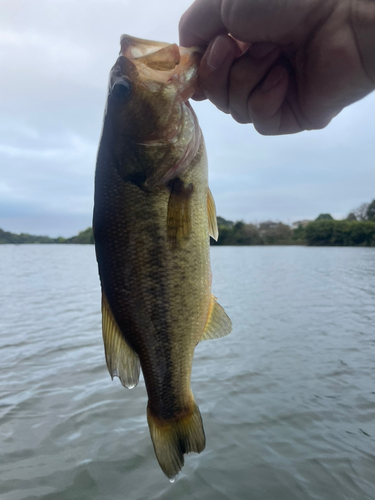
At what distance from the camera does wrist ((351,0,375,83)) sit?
1842mm

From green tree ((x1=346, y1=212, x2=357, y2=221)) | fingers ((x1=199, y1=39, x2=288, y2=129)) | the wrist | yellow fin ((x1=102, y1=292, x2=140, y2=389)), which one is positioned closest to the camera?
the wrist

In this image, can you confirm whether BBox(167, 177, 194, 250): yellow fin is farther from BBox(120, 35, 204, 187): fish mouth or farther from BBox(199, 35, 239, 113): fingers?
BBox(199, 35, 239, 113): fingers

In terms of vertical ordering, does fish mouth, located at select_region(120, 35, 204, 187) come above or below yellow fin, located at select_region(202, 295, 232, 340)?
above

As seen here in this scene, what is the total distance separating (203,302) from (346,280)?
74.3 ft

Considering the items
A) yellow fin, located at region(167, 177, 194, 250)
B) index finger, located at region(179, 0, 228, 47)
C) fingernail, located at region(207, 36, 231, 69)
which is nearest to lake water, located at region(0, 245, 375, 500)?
yellow fin, located at region(167, 177, 194, 250)

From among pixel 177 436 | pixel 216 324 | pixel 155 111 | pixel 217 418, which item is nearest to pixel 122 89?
pixel 155 111

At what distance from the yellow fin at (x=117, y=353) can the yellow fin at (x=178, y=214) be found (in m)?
0.48

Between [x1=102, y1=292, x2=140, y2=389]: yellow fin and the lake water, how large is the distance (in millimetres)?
2788

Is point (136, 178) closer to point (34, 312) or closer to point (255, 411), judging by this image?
point (255, 411)

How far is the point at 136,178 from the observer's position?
1.95 metres

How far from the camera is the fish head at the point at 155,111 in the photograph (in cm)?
200

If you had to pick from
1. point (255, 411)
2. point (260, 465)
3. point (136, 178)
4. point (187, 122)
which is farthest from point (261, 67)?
point (255, 411)

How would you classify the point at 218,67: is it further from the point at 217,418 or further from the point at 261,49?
the point at 217,418

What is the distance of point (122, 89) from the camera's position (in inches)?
80.3
